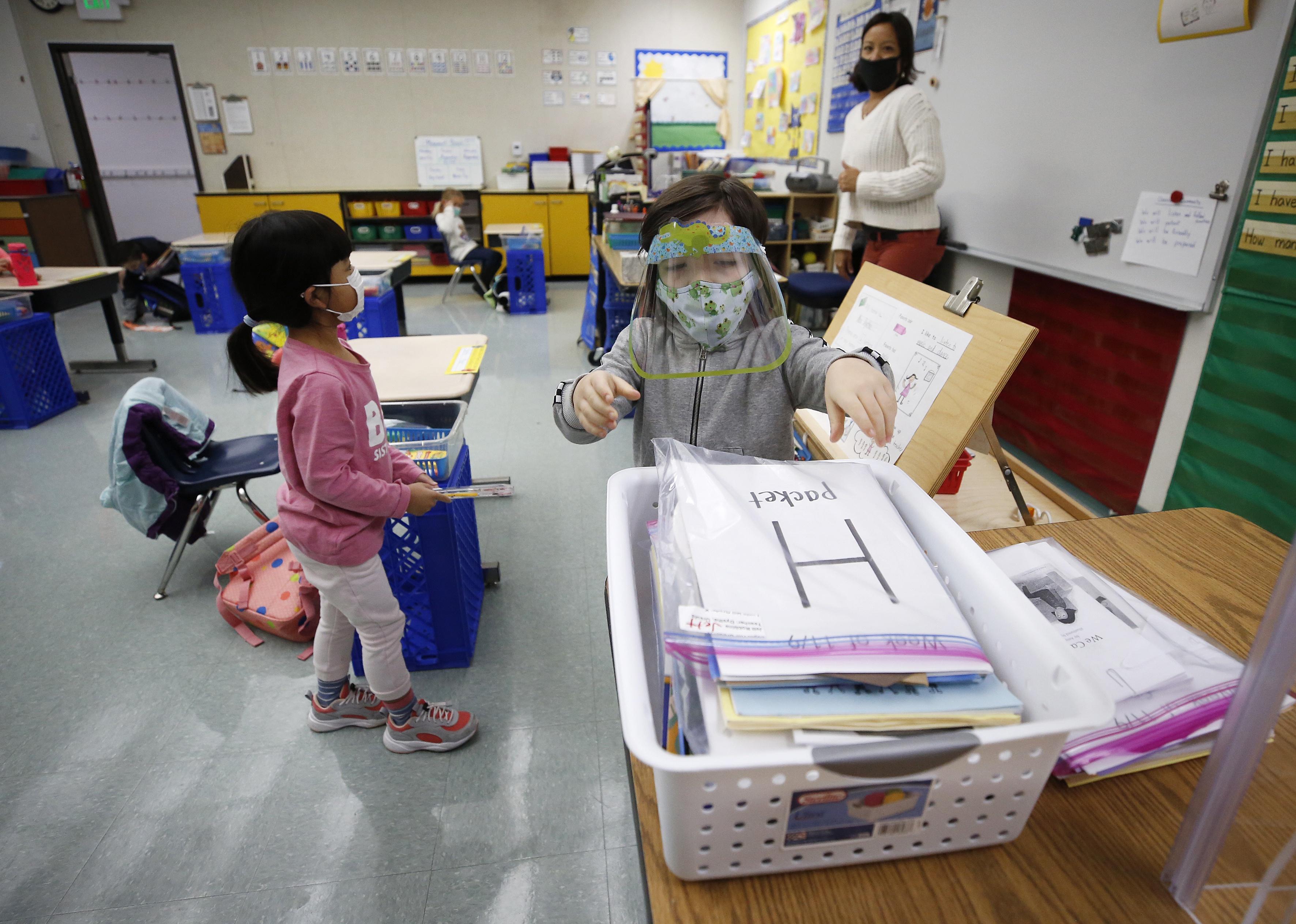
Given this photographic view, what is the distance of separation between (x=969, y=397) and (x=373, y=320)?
355 centimetres

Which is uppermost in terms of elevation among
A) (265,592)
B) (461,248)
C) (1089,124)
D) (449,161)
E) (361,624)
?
(449,161)

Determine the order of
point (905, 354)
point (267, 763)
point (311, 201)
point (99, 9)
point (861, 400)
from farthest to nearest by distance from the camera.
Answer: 1. point (311, 201)
2. point (99, 9)
3. point (267, 763)
4. point (905, 354)
5. point (861, 400)

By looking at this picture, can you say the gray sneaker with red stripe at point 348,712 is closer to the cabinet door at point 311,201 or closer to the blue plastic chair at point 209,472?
the blue plastic chair at point 209,472

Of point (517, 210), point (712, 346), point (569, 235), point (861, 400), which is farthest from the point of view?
point (569, 235)

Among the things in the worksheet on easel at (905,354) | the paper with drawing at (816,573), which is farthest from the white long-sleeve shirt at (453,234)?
the paper with drawing at (816,573)

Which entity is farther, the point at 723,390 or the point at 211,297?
the point at 211,297

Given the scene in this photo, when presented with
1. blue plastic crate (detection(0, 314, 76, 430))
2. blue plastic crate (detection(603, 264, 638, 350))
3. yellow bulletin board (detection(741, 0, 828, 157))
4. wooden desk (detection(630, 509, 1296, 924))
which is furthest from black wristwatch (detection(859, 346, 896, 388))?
yellow bulletin board (detection(741, 0, 828, 157))

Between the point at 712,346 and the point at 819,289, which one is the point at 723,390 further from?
the point at 819,289

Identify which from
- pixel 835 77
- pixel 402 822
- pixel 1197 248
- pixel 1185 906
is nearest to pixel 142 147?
pixel 835 77

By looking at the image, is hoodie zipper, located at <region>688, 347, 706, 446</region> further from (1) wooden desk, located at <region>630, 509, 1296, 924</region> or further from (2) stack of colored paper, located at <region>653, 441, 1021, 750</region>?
(1) wooden desk, located at <region>630, 509, 1296, 924</region>

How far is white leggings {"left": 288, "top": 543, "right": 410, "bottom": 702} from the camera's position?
4.76 ft

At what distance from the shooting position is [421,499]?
4.81 feet

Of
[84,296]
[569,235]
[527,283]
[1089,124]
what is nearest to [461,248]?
[527,283]

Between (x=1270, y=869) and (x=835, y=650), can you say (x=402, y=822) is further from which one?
(x=1270, y=869)
